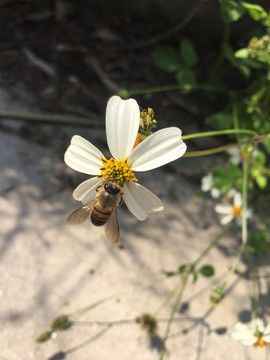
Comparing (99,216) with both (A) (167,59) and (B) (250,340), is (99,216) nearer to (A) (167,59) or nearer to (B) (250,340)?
(B) (250,340)

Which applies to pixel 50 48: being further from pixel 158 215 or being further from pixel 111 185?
pixel 111 185

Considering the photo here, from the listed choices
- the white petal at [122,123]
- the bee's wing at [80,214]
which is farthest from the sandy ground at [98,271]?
the white petal at [122,123]

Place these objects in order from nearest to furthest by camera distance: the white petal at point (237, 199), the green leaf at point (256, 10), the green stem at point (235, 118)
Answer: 1. the green leaf at point (256, 10)
2. the green stem at point (235, 118)
3. the white petal at point (237, 199)

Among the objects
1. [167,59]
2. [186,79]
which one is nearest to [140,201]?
[186,79]

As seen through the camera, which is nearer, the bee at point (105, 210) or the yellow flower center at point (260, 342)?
the bee at point (105, 210)

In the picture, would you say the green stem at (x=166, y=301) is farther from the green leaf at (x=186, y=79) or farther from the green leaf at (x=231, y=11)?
the green leaf at (x=231, y=11)

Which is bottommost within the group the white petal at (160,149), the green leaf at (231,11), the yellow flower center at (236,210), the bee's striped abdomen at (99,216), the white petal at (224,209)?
the bee's striped abdomen at (99,216)

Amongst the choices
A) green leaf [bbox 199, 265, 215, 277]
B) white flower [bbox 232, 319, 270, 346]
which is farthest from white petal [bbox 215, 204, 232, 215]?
white flower [bbox 232, 319, 270, 346]

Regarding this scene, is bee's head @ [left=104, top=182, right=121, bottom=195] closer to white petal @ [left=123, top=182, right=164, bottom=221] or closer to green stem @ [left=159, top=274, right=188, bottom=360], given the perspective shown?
white petal @ [left=123, top=182, right=164, bottom=221]
